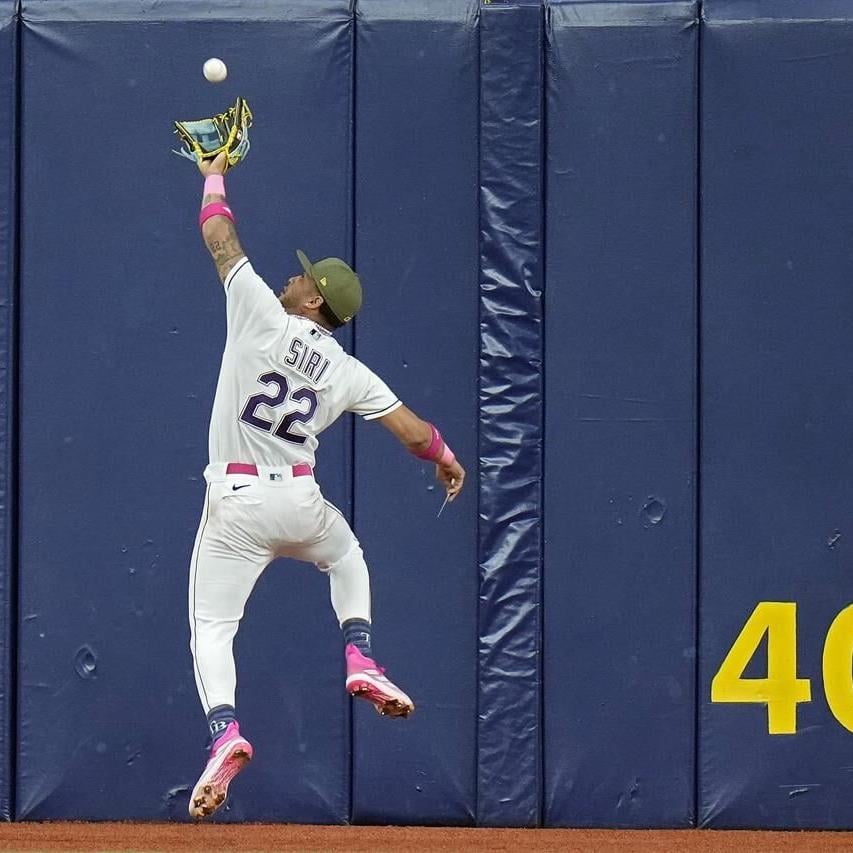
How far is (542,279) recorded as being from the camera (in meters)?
8.22

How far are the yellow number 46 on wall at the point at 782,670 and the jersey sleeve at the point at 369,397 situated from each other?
221 cm

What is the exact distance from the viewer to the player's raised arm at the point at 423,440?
6.98 meters

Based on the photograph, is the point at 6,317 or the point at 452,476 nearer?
the point at 452,476

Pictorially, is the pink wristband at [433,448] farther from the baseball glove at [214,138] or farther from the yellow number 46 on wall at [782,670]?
the yellow number 46 on wall at [782,670]

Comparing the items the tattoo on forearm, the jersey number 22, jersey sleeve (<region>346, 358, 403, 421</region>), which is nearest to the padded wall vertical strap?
jersey sleeve (<region>346, 358, 403, 421</region>)

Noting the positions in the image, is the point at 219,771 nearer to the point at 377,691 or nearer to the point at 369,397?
the point at 377,691

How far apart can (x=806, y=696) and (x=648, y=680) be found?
720 mm

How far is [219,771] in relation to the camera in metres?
6.62

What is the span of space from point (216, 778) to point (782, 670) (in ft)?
9.48

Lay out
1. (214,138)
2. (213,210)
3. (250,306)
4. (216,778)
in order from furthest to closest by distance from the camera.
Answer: (214,138) → (250,306) → (213,210) → (216,778)

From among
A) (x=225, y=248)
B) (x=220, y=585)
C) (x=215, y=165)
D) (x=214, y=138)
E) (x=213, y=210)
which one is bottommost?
(x=220, y=585)

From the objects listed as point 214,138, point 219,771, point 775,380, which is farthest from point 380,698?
point 775,380

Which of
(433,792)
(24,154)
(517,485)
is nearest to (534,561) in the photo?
(517,485)

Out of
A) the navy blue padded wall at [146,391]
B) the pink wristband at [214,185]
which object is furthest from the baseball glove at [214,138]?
the navy blue padded wall at [146,391]
